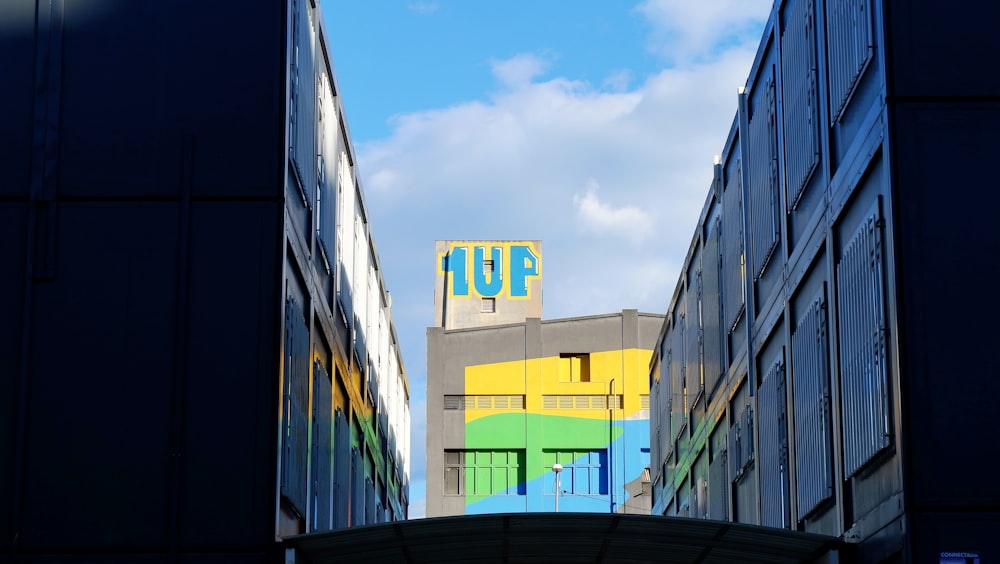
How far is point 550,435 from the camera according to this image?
68.1m

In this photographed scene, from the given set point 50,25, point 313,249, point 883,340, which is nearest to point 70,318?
point 50,25

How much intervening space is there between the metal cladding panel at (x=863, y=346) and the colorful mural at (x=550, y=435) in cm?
4972

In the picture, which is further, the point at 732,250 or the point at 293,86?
the point at 732,250

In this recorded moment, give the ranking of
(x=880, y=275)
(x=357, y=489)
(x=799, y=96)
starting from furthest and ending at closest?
(x=357, y=489) → (x=799, y=96) → (x=880, y=275)

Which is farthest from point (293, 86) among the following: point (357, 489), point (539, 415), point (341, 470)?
point (539, 415)

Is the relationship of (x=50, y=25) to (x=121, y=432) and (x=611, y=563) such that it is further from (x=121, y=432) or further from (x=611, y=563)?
(x=611, y=563)

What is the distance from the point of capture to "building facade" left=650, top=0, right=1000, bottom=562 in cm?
1445

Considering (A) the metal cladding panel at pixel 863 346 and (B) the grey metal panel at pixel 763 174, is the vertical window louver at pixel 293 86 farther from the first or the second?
(B) the grey metal panel at pixel 763 174

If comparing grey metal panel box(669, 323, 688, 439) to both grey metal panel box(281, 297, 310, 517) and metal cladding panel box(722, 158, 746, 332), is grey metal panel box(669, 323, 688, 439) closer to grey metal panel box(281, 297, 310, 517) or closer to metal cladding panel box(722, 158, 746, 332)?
metal cladding panel box(722, 158, 746, 332)

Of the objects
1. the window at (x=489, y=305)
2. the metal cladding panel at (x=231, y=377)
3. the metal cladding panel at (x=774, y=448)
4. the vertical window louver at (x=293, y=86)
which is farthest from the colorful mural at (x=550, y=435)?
the metal cladding panel at (x=231, y=377)

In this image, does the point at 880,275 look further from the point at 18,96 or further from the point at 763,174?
the point at 18,96

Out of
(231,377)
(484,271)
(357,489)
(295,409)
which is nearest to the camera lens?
(231,377)

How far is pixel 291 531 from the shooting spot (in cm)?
1838

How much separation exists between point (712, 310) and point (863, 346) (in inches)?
513
